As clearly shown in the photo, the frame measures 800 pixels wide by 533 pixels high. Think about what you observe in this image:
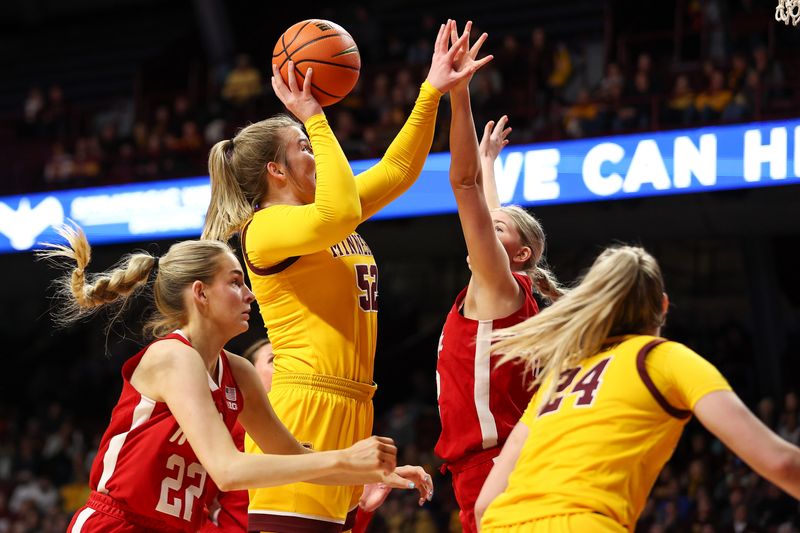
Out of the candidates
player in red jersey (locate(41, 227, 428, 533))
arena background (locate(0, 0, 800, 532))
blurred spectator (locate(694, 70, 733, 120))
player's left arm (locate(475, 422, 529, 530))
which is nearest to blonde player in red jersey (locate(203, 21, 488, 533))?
player in red jersey (locate(41, 227, 428, 533))

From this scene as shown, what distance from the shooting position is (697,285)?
1471cm

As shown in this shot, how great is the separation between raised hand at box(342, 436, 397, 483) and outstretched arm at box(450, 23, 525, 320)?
98 cm

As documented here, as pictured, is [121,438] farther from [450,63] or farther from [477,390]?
[450,63]

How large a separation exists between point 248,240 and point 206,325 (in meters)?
0.48

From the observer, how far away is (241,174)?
3.96 metres

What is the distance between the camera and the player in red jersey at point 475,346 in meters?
3.67

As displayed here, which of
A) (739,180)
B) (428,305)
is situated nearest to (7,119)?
(428,305)

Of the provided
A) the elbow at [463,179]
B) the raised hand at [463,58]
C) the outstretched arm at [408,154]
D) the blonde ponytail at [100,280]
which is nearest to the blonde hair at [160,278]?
the blonde ponytail at [100,280]

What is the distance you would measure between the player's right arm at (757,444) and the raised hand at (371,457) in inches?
32.1

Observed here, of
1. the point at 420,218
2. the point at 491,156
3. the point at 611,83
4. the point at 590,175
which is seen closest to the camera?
the point at 491,156

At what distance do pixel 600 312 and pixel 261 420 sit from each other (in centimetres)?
119

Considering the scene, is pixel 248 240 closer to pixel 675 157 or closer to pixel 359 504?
pixel 359 504

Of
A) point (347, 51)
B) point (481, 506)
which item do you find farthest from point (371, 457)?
point (347, 51)

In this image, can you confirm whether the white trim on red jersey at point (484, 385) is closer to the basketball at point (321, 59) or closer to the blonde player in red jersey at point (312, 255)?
the blonde player in red jersey at point (312, 255)
